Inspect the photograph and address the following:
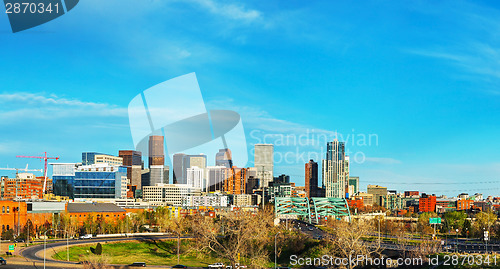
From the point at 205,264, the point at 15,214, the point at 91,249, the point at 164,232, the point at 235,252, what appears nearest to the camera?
the point at 235,252

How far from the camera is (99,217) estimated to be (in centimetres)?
14588

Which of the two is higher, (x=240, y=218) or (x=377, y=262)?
(x=240, y=218)

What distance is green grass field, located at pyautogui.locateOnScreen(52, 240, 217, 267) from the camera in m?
90.0

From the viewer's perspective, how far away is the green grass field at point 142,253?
295ft

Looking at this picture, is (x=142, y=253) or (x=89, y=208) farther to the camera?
(x=89, y=208)

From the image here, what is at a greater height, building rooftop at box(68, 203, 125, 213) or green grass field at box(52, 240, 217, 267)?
building rooftop at box(68, 203, 125, 213)

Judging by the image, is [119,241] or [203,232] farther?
[119,241]

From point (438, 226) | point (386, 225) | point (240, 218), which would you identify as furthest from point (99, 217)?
point (438, 226)

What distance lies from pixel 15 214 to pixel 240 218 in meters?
66.2

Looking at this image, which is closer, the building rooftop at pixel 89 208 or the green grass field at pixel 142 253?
the green grass field at pixel 142 253

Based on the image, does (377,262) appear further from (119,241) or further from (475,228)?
(475,228)

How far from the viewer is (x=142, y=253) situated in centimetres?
10238

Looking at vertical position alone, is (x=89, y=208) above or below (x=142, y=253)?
above

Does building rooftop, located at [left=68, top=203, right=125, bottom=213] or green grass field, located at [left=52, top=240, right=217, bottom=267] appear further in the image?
building rooftop, located at [left=68, top=203, right=125, bottom=213]
